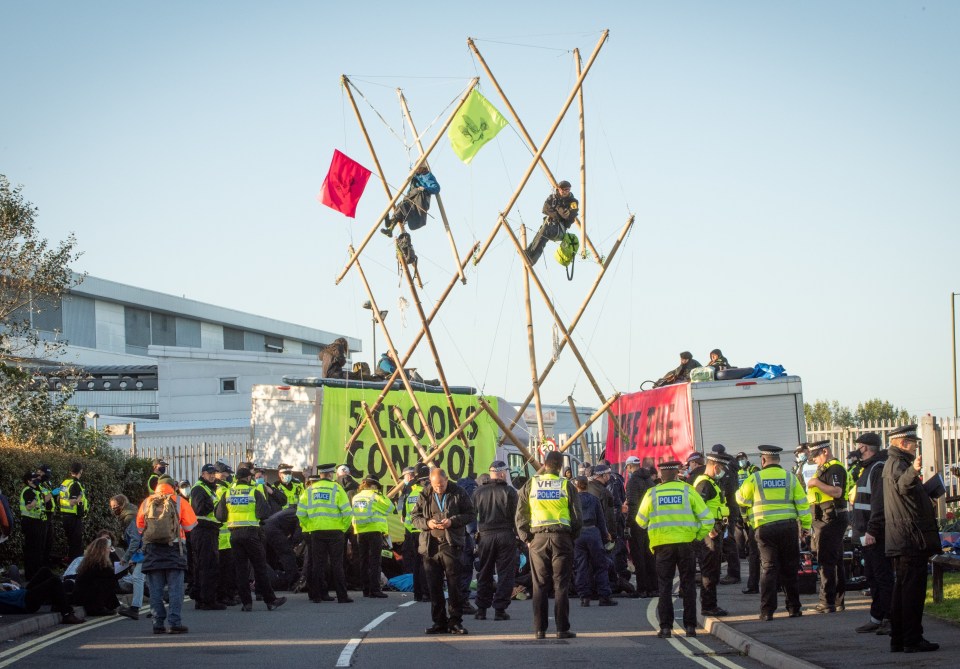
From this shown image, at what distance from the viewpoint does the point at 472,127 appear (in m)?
25.2

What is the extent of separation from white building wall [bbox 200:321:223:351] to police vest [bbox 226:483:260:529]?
46.1 metres

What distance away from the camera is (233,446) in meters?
30.8

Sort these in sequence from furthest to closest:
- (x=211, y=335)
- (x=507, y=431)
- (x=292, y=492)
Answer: (x=211, y=335) < (x=507, y=431) < (x=292, y=492)

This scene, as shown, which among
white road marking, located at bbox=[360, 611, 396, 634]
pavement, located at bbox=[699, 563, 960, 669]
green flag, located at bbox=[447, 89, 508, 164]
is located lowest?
pavement, located at bbox=[699, 563, 960, 669]

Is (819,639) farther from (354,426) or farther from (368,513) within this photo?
(354,426)

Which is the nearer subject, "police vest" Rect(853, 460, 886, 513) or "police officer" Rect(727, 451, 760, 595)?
"police vest" Rect(853, 460, 886, 513)

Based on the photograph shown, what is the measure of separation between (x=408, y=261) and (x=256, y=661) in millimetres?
14845

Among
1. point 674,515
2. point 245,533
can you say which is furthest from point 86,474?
point 674,515

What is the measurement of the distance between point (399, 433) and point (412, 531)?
663 cm

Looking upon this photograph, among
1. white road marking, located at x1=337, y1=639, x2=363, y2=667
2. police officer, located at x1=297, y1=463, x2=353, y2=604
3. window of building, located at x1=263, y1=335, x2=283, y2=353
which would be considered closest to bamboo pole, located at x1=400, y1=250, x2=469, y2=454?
police officer, located at x1=297, y1=463, x2=353, y2=604

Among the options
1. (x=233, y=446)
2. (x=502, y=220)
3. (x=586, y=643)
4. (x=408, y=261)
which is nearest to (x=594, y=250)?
(x=502, y=220)

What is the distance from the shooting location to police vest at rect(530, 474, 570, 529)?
14.1 metres

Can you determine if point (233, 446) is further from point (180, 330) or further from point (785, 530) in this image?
point (180, 330)

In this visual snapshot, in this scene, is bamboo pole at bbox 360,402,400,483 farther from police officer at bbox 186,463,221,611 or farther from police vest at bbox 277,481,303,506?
police officer at bbox 186,463,221,611
